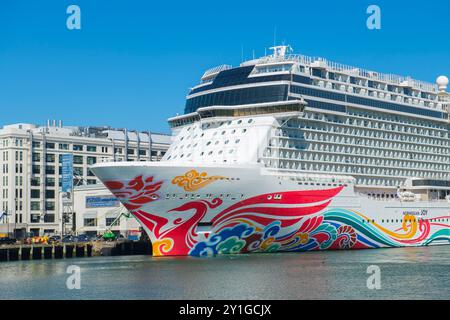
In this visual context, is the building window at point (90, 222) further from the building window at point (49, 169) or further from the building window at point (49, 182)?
the building window at point (49, 169)

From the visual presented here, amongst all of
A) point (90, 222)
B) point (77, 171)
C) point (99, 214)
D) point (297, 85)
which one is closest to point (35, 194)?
point (77, 171)

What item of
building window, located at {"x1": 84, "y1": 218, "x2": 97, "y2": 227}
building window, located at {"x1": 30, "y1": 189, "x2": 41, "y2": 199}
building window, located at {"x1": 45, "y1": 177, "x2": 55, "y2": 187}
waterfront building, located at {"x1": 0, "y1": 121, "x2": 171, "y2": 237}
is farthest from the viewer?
building window, located at {"x1": 45, "y1": 177, "x2": 55, "y2": 187}

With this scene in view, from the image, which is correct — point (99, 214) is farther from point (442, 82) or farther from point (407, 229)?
point (442, 82)

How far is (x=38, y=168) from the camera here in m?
90.3

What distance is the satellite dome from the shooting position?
231 ft

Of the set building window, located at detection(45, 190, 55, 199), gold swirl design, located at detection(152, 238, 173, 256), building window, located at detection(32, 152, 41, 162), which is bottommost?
gold swirl design, located at detection(152, 238, 173, 256)

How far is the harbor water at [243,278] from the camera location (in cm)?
3167

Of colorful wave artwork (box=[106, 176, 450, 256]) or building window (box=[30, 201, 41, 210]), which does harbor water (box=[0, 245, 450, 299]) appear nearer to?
colorful wave artwork (box=[106, 176, 450, 256])

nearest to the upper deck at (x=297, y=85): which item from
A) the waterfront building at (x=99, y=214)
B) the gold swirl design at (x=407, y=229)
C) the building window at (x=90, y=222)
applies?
the gold swirl design at (x=407, y=229)

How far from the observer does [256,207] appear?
154 ft

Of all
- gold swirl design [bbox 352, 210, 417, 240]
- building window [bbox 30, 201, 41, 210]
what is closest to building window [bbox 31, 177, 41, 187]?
→ building window [bbox 30, 201, 41, 210]

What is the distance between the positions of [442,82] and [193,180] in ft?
111
